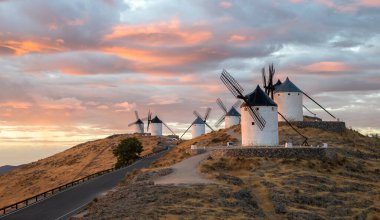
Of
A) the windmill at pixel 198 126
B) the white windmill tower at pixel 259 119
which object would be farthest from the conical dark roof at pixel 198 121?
the white windmill tower at pixel 259 119

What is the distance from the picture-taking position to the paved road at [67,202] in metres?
40.2

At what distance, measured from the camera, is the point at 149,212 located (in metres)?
32.2

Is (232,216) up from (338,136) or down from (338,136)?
down

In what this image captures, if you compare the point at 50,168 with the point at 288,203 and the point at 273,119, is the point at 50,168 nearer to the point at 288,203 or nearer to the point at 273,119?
the point at 273,119

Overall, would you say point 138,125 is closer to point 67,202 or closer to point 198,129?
point 198,129

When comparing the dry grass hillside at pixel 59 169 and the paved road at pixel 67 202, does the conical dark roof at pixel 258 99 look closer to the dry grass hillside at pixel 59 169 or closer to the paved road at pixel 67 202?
Result: the paved road at pixel 67 202

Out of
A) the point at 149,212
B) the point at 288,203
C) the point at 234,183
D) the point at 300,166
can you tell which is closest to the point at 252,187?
the point at 234,183

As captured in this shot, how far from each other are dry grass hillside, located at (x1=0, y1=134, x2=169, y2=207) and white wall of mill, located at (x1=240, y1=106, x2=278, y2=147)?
1582 inches

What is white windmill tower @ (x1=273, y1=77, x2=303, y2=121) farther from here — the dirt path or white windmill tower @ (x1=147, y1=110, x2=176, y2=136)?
white windmill tower @ (x1=147, y1=110, x2=176, y2=136)

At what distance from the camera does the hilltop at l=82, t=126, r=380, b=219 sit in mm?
34906

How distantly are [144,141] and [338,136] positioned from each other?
58.0 meters

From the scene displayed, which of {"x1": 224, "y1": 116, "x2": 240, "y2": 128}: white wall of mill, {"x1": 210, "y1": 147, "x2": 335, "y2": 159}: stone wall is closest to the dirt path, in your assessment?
{"x1": 210, "y1": 147, "x2": 335, "y2": 159}: stone wall

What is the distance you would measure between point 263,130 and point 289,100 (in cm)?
2206

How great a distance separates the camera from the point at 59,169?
10469 centimetres
